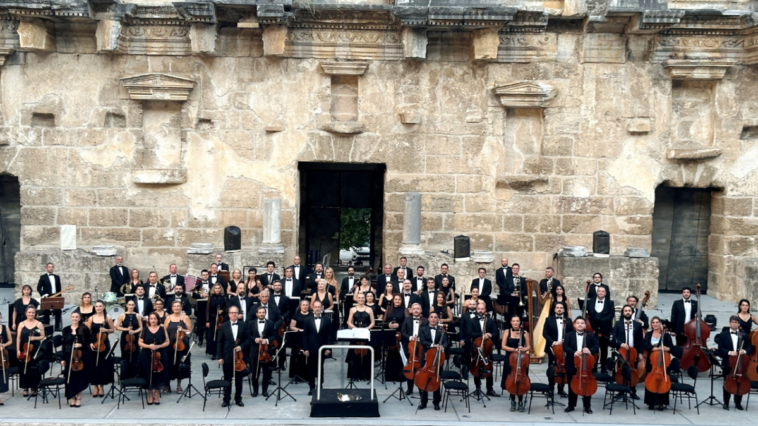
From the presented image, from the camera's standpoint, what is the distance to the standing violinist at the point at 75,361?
11953 mm

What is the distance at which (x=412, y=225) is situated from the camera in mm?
18234

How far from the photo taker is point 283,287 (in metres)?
15.4

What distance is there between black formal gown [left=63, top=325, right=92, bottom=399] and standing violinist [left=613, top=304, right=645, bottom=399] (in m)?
7.76

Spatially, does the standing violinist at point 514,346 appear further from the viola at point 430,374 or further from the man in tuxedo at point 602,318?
the man in tuxedo at point 602,318

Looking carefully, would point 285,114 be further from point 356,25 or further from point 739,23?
point 739,23

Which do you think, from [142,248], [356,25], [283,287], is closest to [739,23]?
[356,25]

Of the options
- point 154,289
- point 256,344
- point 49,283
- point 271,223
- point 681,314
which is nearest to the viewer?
point 256,344

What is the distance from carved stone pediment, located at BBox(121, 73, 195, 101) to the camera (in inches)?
707

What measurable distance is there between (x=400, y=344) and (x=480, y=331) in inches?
49.4

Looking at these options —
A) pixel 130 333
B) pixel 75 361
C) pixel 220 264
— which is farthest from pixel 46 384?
pixel 220 264

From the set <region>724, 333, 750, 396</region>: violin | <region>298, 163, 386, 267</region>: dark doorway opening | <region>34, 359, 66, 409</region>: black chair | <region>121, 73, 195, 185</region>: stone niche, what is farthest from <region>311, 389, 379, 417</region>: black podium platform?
<region>298, 163, 386, 267</region>: dark doorway opening

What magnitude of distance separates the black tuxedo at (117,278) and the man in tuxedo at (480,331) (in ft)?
24.8

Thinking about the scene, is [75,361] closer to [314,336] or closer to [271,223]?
[314,336]

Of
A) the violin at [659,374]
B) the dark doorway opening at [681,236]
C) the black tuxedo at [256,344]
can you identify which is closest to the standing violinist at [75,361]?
the black tuxedo at [256,344]
